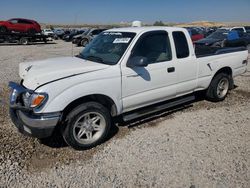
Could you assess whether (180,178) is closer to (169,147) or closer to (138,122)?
(169,147)

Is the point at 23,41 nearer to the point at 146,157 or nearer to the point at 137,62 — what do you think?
the point at 137,62

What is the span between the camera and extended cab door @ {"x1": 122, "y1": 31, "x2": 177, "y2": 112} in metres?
4.24

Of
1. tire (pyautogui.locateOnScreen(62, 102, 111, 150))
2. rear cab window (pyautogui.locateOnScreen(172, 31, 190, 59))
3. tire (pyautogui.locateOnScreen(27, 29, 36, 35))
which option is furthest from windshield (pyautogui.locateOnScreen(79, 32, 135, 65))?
tire (pyautogui.locateOnScreen(27, 29, 36, 35))

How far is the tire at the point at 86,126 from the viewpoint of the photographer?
375cm

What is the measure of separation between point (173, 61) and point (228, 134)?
165cm

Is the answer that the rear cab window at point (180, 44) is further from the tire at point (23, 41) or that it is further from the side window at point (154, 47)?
the tire at point (23, 41)

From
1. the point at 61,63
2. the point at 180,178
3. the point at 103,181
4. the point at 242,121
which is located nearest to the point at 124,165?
the point at 103,181

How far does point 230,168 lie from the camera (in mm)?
3514

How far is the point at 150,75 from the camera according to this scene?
14.6 ft

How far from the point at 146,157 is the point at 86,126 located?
1039mm

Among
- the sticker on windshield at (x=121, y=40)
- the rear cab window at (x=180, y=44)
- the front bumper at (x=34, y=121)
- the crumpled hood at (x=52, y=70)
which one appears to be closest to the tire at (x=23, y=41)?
the crumpled hood at (x=52, y=70)

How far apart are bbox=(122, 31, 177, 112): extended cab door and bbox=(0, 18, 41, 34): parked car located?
2455 centimetres

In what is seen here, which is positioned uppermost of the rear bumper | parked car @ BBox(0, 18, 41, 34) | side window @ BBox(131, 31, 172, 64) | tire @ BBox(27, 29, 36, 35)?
parked car @ BBox(0, 18, 41, 34)

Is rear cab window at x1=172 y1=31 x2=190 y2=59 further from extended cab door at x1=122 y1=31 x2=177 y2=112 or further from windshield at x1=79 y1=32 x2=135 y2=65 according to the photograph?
windshield at x1=79 y1=32 x2=135 y2=65
